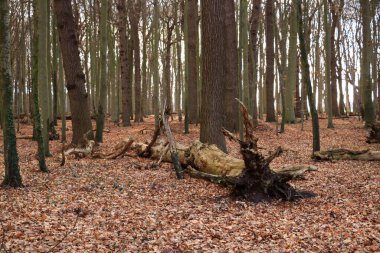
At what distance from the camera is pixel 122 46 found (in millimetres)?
19859

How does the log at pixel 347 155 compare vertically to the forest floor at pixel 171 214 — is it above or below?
above

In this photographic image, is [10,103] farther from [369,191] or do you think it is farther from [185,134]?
[185,134]

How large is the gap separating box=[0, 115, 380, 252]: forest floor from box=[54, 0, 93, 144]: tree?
2.83 meters

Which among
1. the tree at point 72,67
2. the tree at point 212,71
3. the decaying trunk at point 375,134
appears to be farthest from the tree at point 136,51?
the tree at point 212,71

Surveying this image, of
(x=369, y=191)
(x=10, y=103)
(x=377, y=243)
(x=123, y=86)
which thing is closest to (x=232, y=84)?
(x=123, y=86)

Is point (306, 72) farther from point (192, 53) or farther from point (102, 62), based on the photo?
point (192, 53)

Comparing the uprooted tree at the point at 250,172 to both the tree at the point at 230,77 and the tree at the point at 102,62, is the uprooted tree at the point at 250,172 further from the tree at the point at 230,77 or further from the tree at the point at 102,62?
the tree at the point at 230,77

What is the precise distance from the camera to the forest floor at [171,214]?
4.81 meters

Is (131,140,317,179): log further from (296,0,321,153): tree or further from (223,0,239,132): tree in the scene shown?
(223,0,239,132): tree

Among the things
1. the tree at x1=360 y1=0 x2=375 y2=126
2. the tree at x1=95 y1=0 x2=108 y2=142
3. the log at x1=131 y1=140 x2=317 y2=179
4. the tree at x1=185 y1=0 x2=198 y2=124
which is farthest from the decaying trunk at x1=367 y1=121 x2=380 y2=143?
the tree at x1=95 y1=0 x2=108 y2=142

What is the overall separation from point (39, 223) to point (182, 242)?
191 centimetres

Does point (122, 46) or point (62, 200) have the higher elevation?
point (122, 46)

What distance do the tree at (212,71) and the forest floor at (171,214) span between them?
1.51m

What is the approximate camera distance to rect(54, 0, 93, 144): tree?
1146 cm
